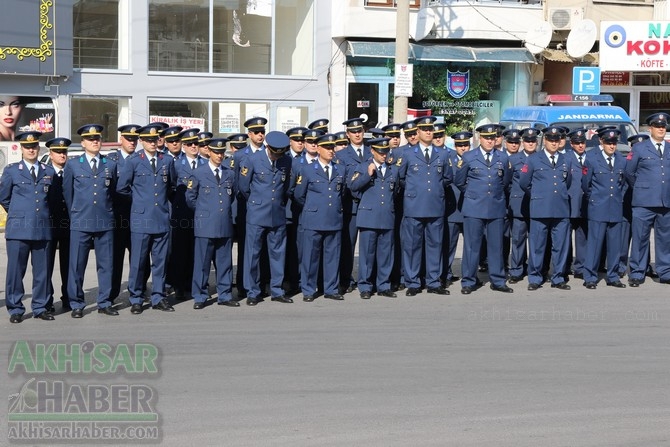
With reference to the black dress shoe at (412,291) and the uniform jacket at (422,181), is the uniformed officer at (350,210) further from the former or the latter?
the black dress shoe at (412,291)

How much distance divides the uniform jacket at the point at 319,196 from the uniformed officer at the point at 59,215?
7.98 feet

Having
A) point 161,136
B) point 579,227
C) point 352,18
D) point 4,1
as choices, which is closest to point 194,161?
point 161,136

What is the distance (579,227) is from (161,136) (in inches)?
201

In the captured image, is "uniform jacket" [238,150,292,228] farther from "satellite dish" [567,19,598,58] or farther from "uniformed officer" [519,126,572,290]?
"satellite dish" [567,19,598,58]

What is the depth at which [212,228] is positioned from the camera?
1096 cm

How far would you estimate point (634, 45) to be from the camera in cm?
2603

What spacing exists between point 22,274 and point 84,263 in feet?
2.04

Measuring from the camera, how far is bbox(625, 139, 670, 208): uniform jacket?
1227cm

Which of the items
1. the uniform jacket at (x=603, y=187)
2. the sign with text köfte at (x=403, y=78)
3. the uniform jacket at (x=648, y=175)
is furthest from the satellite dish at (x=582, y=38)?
the uniform jacket at (x=603, y=187)

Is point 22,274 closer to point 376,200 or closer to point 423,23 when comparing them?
point 376,200

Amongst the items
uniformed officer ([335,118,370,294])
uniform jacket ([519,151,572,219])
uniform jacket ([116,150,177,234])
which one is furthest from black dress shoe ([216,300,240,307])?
uniform jacket ([519,151,572,219])

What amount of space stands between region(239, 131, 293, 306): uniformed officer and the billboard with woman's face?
11923 millimetres

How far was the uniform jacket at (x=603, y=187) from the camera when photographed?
12.3 metres

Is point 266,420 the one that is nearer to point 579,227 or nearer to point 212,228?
point 212,228
